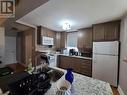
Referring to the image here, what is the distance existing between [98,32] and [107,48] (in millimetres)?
720

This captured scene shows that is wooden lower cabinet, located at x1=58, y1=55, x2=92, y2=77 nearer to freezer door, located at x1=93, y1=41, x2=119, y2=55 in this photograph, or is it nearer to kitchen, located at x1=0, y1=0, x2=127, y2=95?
kitchen, located at x1=0, y1=0, x2=127, y2=95

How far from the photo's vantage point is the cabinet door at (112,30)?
10.1ft

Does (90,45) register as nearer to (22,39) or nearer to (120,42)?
(120,42)

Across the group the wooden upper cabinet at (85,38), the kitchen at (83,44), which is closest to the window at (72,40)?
the kitchen at (83,44)

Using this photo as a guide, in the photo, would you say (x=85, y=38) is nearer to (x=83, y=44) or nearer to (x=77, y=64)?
(x=83, y=44)

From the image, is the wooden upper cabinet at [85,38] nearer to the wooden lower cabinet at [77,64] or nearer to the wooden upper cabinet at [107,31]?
the wooden upper cabinet at [107,31]

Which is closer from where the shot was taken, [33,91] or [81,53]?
[33,91]

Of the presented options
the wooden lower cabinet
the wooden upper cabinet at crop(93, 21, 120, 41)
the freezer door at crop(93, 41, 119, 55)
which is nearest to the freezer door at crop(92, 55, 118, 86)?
the freezer door at crop(93, 41, 119, 55)

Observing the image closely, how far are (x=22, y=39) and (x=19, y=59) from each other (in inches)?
60.6

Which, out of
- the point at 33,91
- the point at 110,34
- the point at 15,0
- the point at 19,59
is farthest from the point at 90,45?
the point at 19,59

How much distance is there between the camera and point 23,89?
77 centimetres

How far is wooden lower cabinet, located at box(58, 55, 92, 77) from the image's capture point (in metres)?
3.90

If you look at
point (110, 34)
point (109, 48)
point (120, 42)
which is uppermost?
point (110, 34)

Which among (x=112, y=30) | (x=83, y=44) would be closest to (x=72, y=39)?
(x=83, y=44)
